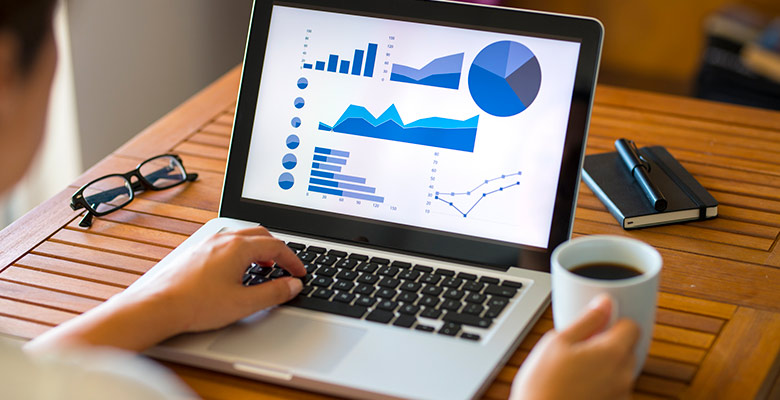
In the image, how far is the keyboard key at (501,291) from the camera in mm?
934

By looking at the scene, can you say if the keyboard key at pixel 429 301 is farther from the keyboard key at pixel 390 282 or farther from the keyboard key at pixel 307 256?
the keyboard key at pixel 307 256

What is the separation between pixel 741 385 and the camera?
2.75 ft

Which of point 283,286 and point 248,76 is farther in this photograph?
point 248,76

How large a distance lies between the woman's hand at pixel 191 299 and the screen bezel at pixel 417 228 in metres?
0.11

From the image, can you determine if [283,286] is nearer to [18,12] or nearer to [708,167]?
[18,12]

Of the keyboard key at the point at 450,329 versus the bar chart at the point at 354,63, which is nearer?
the keyboard key at the point at 450,329

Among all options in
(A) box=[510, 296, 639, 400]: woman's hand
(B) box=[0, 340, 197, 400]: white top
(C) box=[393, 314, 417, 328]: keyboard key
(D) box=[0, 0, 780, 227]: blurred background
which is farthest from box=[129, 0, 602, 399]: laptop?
(D) box=[0, 0, 780, 227]: blurred background

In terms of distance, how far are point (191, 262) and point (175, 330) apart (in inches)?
3.2

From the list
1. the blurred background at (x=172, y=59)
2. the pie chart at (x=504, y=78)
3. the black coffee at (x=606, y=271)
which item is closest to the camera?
the black coffee at (x=606, y=271)

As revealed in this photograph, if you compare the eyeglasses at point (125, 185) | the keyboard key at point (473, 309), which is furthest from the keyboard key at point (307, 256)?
the eyeglasses at point (125, 185)

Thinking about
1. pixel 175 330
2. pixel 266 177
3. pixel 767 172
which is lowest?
pixel 175 330

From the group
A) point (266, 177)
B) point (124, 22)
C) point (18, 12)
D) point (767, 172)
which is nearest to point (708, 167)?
point (767, 172)

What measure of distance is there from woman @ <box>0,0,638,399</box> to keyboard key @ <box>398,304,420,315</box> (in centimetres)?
12

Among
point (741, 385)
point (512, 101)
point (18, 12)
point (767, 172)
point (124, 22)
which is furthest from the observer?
point (124, 22)
